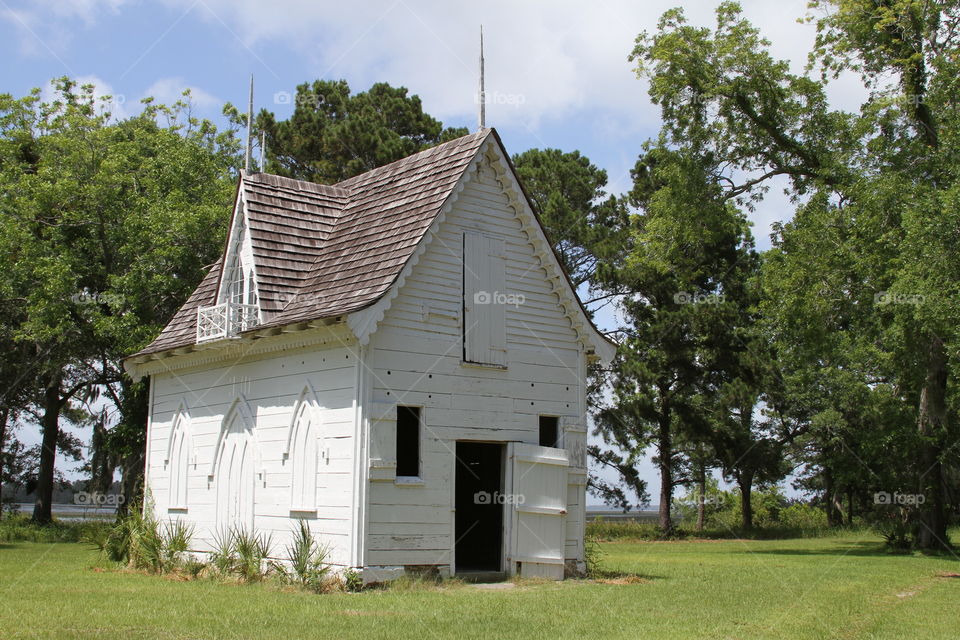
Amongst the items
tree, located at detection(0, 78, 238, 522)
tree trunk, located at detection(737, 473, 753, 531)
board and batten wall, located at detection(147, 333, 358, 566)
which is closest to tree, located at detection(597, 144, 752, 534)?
tree trunk, located at detection(737, 473, 753, 531)

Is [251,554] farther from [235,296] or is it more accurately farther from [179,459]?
[235,296]

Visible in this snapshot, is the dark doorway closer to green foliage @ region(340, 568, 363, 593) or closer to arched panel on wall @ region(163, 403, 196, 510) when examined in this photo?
green foliage @ region(340, 568, 363, 593)

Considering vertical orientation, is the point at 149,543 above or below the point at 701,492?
below

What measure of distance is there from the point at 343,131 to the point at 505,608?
104 feet

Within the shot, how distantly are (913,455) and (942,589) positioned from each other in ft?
48.4

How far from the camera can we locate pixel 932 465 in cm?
3077

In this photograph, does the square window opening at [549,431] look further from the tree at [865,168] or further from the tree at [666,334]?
the tree at [666,334]

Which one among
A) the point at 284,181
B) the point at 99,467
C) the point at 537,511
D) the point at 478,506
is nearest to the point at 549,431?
the point at 537,511

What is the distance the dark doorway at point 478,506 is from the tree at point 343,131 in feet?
76.6

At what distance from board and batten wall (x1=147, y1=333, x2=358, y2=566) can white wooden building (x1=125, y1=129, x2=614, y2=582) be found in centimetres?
5

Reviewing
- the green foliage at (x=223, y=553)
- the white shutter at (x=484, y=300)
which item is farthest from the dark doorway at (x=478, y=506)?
the green foliage at (x=223, y=553)

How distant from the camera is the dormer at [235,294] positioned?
744 inches

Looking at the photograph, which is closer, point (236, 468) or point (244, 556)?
point (244, 556)

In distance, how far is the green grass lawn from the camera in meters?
11.5
